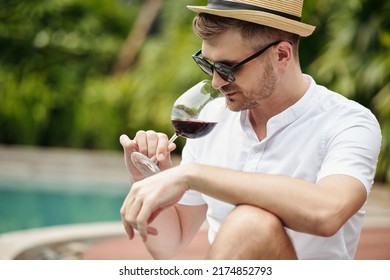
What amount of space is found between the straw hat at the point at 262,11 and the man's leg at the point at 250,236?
61 centimetres


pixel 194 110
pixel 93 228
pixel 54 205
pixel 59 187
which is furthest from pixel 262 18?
pixel 59 187

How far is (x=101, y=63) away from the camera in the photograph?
13.9 m

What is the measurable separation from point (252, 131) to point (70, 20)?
11.6 metres

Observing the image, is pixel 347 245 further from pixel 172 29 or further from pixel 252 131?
pixel 172 29

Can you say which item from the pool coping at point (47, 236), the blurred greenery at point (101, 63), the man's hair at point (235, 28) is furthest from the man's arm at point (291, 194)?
the blurred greenery at point (101, 63)

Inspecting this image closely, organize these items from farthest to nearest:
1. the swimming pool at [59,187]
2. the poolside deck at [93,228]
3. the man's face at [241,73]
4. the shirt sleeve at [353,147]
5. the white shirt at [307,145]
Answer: the swimming pool at [59,187] → the poolside deck at [93,228] → the man's face at [241,73] → the white shirt at [307,145] → the shirt sleeve at [353,147]

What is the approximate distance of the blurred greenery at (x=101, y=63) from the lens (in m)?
9.90

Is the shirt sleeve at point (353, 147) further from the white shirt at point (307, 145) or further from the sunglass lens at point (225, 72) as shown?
the sunglass lens at point (225, 72)

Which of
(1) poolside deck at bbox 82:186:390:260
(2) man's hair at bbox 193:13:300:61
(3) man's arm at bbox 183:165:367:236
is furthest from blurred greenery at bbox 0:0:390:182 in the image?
(3) man's arm at bbox 183:165:367:236

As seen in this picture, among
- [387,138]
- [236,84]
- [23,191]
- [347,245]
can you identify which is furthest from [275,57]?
[23,191]

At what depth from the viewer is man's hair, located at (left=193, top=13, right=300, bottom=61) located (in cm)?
257

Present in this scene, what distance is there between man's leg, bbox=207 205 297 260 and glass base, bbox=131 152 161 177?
36 centimetres

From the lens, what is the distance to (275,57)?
267 cm

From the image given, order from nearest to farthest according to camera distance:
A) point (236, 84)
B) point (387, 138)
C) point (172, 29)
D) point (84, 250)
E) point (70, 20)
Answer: point (236, 84) < point (84, 250) < point (387, 138) < point (172, 29) < point (70, 20)
